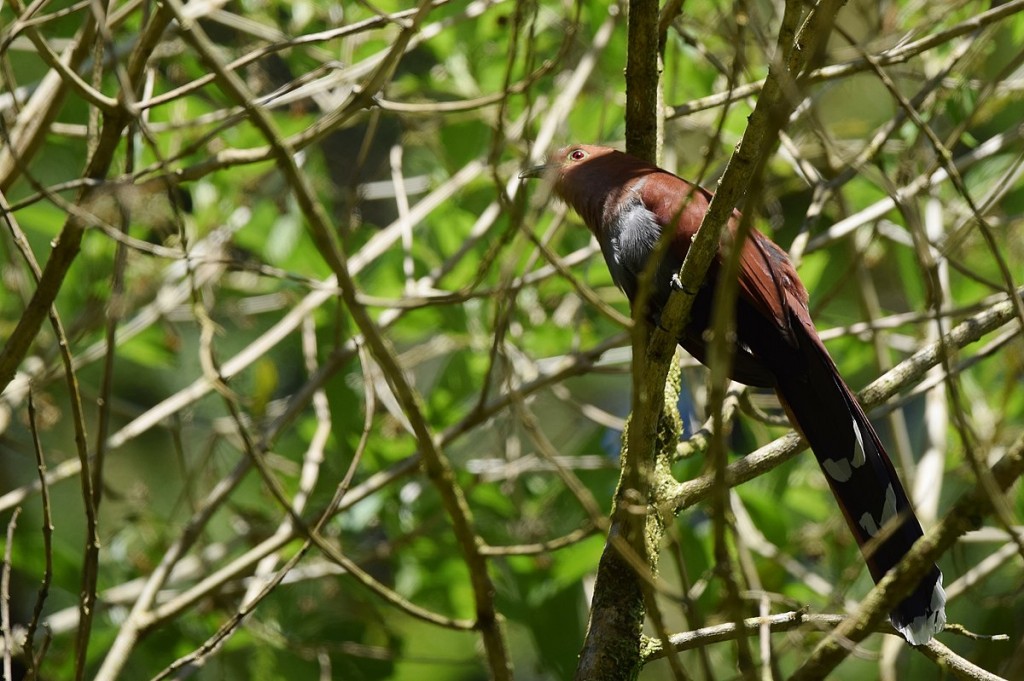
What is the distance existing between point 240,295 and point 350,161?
1.68 metres

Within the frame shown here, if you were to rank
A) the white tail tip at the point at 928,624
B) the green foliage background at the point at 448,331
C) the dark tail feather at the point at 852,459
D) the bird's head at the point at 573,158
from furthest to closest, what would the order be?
the green foliage background at the point at 448,331 < the bird's head at the point at 573,158 < the dark tail feather at the point at 852,459 < the white tail tip at the point at 928,624

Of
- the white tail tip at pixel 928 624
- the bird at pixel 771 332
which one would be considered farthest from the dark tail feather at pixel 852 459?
the white tail tip at pixel 928 624

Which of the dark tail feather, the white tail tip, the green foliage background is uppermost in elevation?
the green foliage background

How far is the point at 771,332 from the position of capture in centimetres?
281

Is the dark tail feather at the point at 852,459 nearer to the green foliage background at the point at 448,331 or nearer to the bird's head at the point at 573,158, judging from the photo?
the green foliage background at the point at 448,331

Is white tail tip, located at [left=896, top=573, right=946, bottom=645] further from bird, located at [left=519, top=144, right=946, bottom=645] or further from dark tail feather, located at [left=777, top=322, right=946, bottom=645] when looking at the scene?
dark tail feather, located at [left=777, top=322, right=946, bottom=645]

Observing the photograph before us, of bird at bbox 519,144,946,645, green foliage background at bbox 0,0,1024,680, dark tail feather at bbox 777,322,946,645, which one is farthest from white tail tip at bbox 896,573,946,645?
green foliage background at bbox 0,0,1024,680

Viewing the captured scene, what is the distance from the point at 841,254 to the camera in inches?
204

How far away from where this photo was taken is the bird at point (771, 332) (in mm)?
2541

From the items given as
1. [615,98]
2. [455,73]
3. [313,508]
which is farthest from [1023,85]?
[313,508]

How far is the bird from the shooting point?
254 centimetres

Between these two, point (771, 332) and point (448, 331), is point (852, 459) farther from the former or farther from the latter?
point (448, 331)

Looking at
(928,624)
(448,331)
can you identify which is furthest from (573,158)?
(928,624)

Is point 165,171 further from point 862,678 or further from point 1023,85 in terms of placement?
point 862,678
